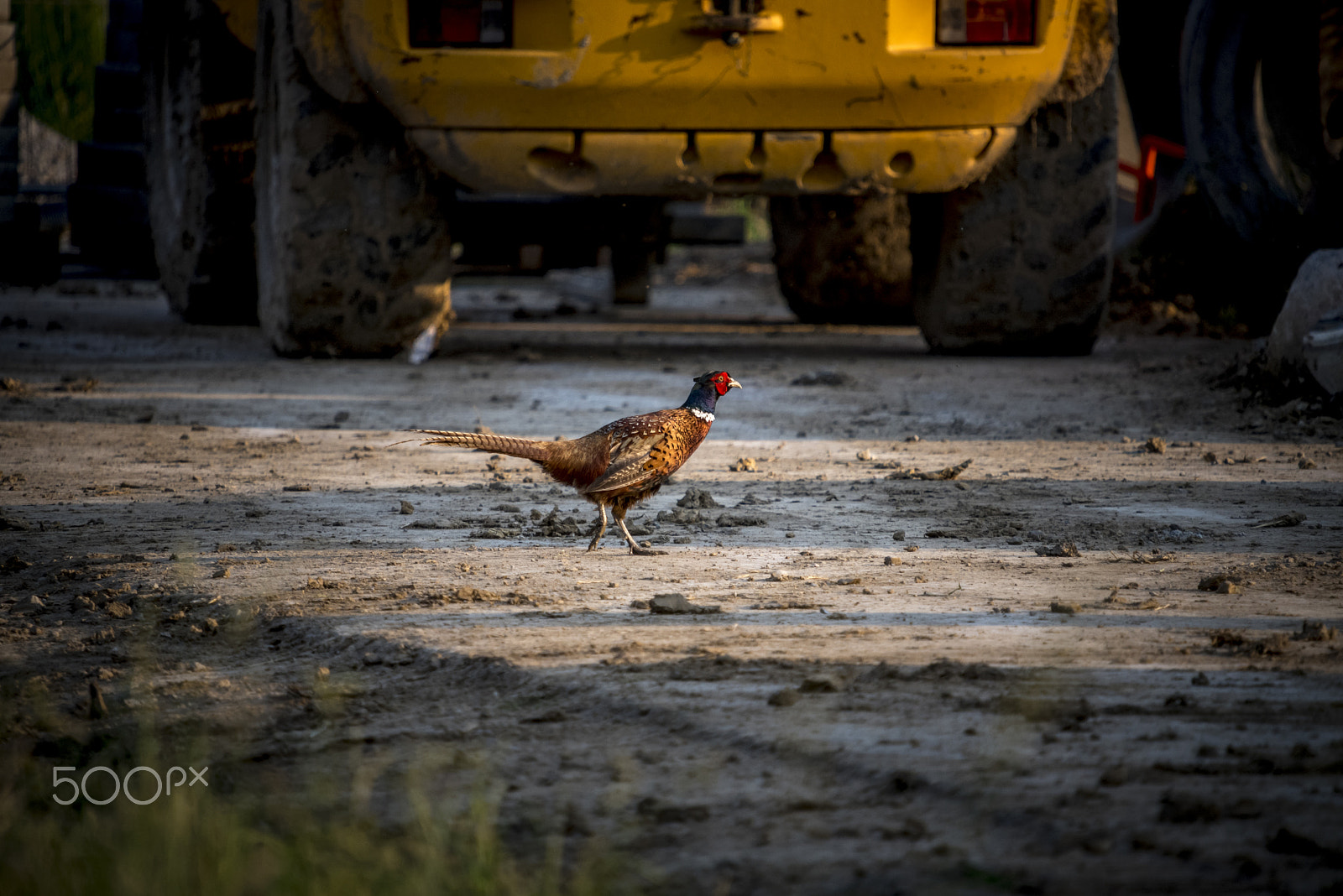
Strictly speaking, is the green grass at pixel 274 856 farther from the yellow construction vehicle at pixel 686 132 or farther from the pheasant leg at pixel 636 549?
the yellow construction vehicle at pixel 686 132

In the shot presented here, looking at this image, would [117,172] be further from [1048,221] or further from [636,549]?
[636,549]

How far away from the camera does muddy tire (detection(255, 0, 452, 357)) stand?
5852mm

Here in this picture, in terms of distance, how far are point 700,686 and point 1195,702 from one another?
781 mm

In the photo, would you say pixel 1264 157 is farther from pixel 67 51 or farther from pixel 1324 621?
pixel 67 51

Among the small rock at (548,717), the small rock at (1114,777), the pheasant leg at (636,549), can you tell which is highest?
the small rock at (1114,777)

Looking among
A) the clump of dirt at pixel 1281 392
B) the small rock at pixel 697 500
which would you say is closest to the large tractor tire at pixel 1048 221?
the clump of dirt at pixel 1281 392

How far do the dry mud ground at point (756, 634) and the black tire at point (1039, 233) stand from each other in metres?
1.26

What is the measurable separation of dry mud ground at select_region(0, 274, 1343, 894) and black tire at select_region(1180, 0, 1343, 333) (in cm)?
222

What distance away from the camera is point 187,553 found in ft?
10.5

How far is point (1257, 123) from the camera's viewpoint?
734 cm

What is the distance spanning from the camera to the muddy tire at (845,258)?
27.4 feet

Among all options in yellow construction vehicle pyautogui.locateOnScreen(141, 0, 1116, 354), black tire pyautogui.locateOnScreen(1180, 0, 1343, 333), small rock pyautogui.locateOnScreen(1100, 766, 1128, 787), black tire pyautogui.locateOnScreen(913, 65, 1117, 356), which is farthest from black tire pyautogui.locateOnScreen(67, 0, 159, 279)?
small rock pyautogui.locateOnScreen(1100, 766, 1128, 787)

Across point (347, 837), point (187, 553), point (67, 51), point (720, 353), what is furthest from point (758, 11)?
point (67, 51)

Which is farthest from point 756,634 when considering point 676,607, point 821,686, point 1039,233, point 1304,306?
point 1039,233
